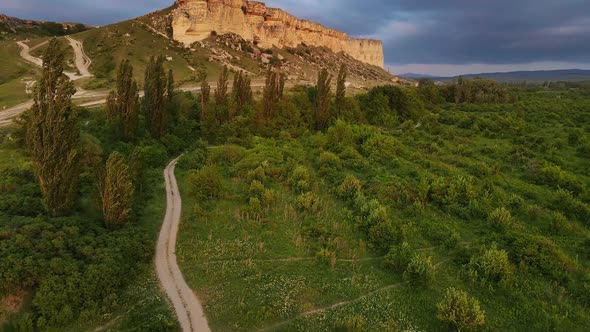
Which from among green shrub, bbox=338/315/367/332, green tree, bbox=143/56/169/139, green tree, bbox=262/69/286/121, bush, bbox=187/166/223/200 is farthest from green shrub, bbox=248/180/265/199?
green tree, bbox=262/69/286/121

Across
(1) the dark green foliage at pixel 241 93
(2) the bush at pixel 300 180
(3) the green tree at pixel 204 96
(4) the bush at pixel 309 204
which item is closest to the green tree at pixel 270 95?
(1) the dark green foliage at pixel 241 93

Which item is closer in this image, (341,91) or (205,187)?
(205,187)

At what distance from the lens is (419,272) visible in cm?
1366

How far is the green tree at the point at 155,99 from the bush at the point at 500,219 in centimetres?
2813

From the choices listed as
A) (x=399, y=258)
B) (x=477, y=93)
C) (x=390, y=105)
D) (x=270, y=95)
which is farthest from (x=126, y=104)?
(x=477, y=93)

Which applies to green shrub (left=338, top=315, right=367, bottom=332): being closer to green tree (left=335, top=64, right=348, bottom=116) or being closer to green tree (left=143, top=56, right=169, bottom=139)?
green tree (left=143, top=56, right=169, bottom=139)

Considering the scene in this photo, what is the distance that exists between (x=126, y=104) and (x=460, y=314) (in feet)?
93.8

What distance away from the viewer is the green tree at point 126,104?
1160 inches

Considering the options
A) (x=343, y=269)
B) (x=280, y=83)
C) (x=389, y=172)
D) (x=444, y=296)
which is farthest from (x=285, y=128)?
(x=444, y=296)

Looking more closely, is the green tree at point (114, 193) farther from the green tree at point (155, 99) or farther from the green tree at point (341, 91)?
the green tree at point (341, 91)

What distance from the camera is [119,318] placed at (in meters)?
11.7

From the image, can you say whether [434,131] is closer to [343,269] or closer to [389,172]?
[389,172]

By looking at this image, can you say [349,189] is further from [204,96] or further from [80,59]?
[80,59]

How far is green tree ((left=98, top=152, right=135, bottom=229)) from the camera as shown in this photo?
15992mm
